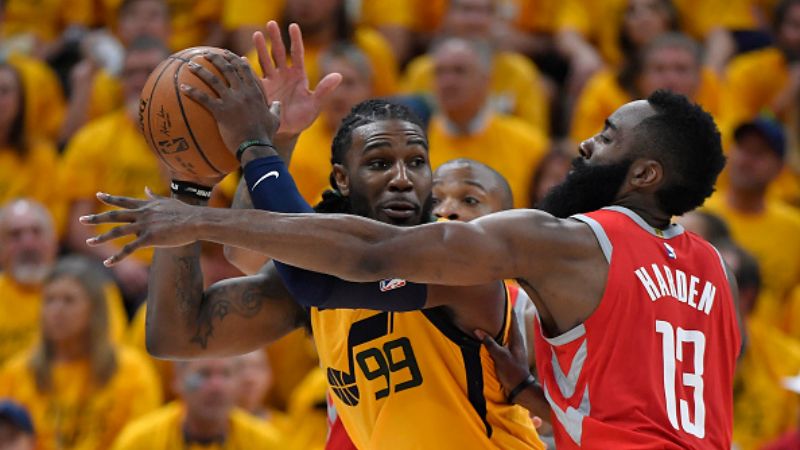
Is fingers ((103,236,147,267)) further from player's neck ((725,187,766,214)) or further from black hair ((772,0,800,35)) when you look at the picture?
black hair ((772,0,800,35))

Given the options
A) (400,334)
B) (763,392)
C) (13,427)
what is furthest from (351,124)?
(763,392)

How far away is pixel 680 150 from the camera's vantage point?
414 cm

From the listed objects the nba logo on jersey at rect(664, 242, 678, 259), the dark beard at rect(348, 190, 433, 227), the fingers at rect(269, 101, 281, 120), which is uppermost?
the fingers at rect(269, 101, 281, 120)

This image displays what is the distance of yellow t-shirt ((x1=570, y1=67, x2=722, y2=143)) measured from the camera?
352 inches

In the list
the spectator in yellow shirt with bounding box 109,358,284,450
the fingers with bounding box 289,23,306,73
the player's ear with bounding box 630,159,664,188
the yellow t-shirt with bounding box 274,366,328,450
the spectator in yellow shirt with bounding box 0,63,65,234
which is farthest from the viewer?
the spectator in yellow shirt with bounding box 0,63,65,234

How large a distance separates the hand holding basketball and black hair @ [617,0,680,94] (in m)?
5.05

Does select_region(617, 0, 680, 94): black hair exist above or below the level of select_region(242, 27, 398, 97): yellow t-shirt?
above

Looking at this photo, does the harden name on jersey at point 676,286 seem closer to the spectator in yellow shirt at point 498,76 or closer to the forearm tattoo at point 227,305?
the forearm tattoo at point 227,305

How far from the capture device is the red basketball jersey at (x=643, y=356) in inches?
153

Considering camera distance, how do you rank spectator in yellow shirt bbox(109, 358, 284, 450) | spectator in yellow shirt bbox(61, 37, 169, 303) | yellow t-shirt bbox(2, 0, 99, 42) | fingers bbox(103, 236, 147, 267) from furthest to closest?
yellow t-shirt bbox(2, 0, 99, 42)
spectator in yellow shirt bbox(61, 37, 169, 303)
spectator in yellow shirt bbox(109, 358, 284, 450)
fingers bbox(103, 236, 147, 267)

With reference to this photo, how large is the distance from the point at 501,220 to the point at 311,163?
184 inches

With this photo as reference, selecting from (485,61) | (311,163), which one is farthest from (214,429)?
(485,61)

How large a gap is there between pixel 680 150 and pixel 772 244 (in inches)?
179

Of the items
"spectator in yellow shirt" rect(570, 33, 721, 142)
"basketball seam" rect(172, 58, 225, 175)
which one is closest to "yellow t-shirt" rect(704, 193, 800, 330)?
"spectator in yellow shirt" rect(570, 33, 721, 142)
